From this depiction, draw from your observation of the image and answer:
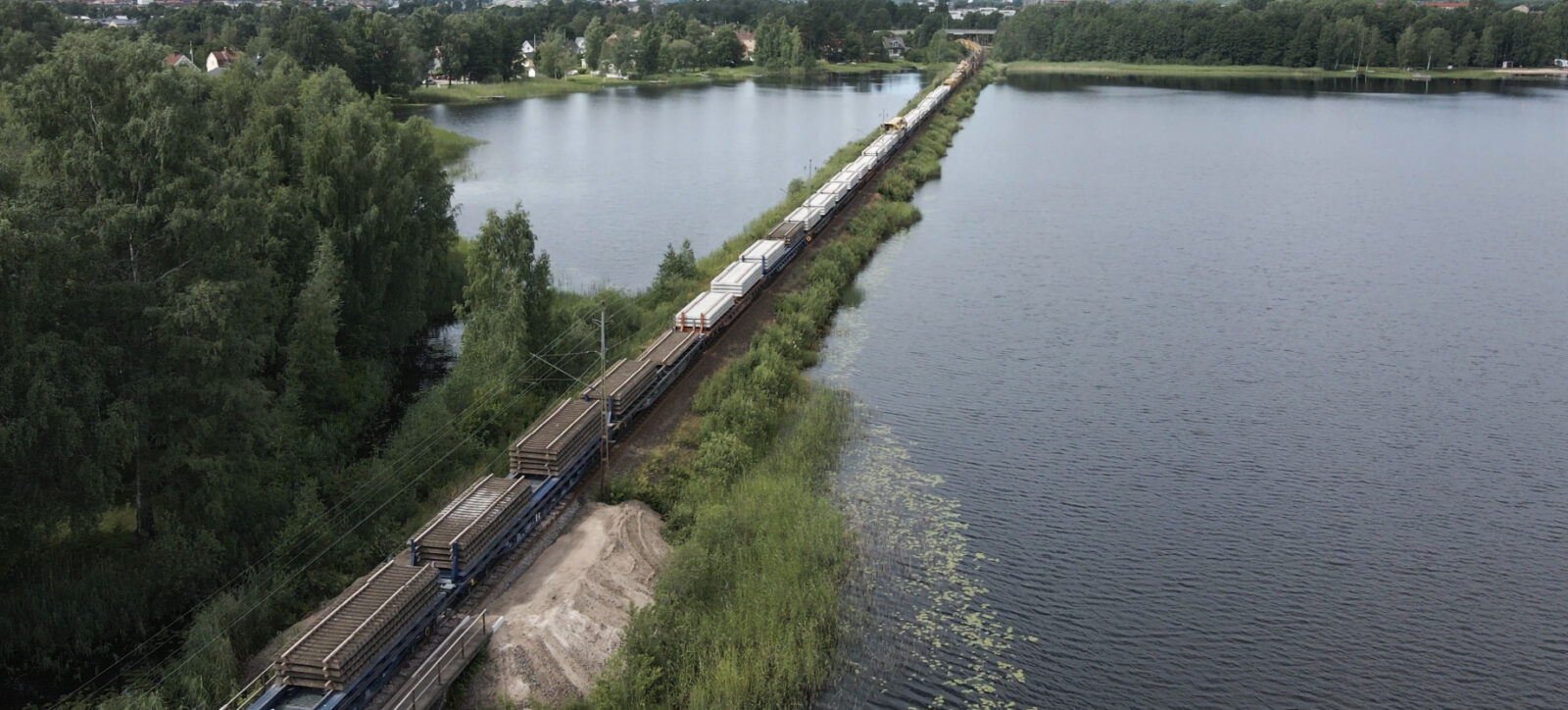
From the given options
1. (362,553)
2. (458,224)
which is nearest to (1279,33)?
(458,224)

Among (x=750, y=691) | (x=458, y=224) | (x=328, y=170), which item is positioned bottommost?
(x=750, y=691)

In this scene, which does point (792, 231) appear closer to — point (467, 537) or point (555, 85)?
point (467, 537)

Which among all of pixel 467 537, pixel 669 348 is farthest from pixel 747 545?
pixel 669 348

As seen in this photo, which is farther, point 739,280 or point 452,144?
point 452,144

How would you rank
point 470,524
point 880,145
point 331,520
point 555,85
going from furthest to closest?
A: point 555,85 < point 880,145 < point 331,520 < point 470,524

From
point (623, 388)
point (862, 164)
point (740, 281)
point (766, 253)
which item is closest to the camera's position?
point (623, 388)

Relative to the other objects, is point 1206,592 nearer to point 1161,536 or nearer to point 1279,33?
point 1161,536

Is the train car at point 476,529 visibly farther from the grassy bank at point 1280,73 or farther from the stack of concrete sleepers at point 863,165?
the grassy bank at point 1280,73
